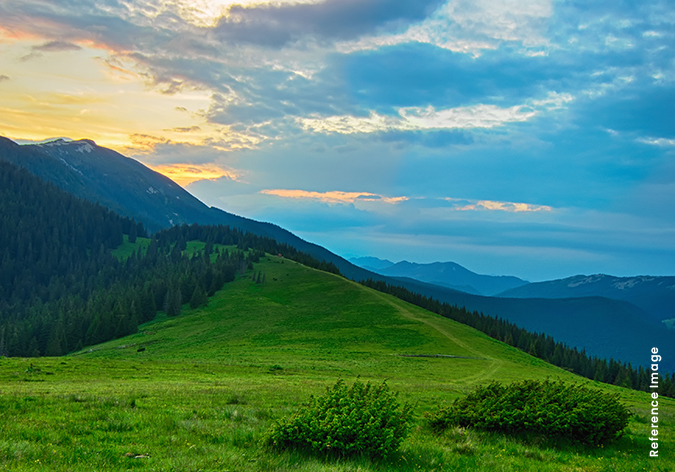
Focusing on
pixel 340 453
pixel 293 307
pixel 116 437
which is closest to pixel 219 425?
pixel 116 437

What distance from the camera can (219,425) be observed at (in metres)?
14.8

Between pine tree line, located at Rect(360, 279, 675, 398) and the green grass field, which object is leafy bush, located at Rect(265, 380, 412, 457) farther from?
pine tree line, located at Rect(360, 279, 675, 398)

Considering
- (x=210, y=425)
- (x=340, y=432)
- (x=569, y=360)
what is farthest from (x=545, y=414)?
(x=569, y=360)

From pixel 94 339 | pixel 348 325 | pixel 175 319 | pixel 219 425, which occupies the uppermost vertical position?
pixel 219 425

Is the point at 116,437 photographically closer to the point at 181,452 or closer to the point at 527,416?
the point at 181,452

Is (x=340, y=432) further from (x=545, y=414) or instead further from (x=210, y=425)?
(x=545, y=414)

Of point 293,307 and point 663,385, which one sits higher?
point 293,307

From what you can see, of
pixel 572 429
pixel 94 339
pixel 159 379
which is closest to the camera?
pixel 572 429

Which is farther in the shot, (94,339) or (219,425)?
(94,339)

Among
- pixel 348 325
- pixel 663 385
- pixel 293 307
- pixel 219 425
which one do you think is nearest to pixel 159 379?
pixel 219 425

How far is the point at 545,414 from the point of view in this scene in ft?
52.8

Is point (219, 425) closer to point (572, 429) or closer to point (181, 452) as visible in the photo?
point (181, 452)

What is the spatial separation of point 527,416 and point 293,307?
4295 inches

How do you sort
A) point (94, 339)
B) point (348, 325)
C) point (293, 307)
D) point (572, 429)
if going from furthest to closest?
point (293, 307), point (94, 339), point (348, 325), point (572, 429)
